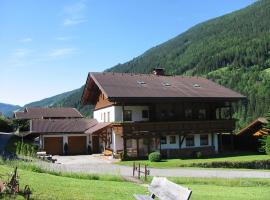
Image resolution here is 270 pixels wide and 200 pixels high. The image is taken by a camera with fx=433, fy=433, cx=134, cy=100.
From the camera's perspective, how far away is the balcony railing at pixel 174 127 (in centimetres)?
4181

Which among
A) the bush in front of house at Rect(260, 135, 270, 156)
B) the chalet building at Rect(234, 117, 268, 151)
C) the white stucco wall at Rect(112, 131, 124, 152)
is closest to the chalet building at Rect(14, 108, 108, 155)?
the white stucco wall at Rect(112, 131, 124, 152)

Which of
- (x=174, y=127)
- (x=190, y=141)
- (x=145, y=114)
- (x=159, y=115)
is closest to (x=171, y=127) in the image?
(x=174, y=127)

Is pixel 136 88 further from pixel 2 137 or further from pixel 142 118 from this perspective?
pixel 2 137

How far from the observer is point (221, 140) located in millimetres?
49094

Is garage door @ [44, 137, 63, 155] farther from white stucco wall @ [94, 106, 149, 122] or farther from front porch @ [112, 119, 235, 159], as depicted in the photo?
front porch @ [112, 119, 235, 159]

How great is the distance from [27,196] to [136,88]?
3458cm

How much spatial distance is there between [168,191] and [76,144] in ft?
134

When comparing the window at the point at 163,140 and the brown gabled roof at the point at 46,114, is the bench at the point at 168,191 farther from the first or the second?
the brown gabled roof at the point at 46,114

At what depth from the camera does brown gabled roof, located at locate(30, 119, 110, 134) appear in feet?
158

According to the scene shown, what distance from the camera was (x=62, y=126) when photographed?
163 ft

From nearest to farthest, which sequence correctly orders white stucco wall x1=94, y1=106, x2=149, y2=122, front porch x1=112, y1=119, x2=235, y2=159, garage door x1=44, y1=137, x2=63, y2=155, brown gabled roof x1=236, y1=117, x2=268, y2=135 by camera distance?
1. front porch x1=112, y1=119, x2=235, y2=159
2. white stucco wall x1=94, y1=106, x2=149, y2=122
3. garage door x1=44, y1=137, x2=63, y2=155
4. brown gabled roof x1=236, y1=117, x2=268, y2=135

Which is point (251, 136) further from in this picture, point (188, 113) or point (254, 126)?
point (188, 113)

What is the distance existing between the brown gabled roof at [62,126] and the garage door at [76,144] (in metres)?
0.97

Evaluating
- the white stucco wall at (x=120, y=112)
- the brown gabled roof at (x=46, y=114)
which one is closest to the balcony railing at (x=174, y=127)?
the white stucco wall at (x=120, y=112)
